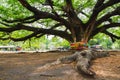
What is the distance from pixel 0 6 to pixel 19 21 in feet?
5.46

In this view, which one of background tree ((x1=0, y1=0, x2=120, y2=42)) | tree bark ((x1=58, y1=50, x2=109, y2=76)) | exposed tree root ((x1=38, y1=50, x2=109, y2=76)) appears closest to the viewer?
tree bark ((x1=58, y1=50, x2=109, y2=76))

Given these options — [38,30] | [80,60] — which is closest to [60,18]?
[38,30]

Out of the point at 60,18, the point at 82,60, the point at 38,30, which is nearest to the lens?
the point at 82,60

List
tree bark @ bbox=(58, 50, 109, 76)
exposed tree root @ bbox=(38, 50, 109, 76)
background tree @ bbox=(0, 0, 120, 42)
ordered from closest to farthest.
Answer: tree bark @ bbox=(58, 50, 109, 76) → exposed tree root @ bbox=(38, 50, 109, 76) → background tree @ bbox=(0, 0, 120, 42)

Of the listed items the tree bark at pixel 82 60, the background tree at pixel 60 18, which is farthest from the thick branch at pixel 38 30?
the tree bark at pixel 82 60

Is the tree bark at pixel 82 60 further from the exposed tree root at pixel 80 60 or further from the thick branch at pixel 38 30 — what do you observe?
the thick branch at pixel 38 30

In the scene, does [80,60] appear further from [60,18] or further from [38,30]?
[38,30]

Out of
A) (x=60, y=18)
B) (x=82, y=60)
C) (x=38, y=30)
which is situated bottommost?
(x=82, y=60)

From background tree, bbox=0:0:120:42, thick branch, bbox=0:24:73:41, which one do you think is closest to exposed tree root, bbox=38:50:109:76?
background tree, bbox=0:0:120:42

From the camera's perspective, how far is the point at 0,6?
1678cm

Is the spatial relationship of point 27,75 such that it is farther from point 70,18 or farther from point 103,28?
point 103,28

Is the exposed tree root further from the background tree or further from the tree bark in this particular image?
the background tree

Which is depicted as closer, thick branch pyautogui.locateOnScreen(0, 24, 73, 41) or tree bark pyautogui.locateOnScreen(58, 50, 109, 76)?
tree bark pyautogui.locateOnScreen(58, 50, 109, 76)

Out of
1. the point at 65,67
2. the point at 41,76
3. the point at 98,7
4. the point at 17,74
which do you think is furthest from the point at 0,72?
the point at 98,7
